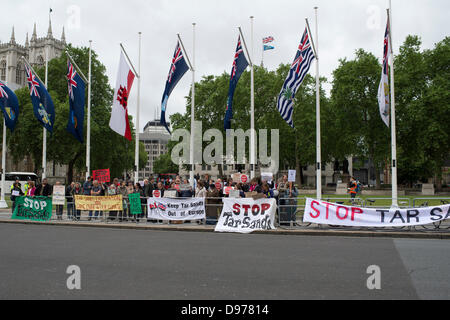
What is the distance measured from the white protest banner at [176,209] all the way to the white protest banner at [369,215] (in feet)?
14.4

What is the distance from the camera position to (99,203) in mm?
18047

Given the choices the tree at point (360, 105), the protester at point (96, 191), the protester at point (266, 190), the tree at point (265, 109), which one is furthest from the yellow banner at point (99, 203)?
the tree at point (265, 109)

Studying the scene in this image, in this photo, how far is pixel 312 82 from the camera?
2189 inches

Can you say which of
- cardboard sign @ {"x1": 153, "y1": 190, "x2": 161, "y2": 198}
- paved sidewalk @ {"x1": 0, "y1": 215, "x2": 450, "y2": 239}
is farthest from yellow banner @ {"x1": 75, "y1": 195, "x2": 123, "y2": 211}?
cardboard sign @ {"x1": 153, "y1": 190, "x2": 161, "y2": 198}

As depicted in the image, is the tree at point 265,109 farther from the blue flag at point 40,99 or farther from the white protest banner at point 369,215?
the white protest banner at point 369,215

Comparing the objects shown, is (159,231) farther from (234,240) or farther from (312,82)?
(312,82)

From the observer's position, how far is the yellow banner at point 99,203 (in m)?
17.7

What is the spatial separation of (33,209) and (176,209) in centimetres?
713

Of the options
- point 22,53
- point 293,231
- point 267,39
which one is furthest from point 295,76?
point 22,53

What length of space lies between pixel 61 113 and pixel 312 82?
108ft

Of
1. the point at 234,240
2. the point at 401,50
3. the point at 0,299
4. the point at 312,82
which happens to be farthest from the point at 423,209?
the point at 312,82

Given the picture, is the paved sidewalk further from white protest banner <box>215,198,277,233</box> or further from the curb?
white protest banner <box>215,198,277,233</box>

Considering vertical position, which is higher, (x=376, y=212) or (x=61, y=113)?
(x=61, y=113)

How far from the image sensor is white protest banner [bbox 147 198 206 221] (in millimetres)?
16688
